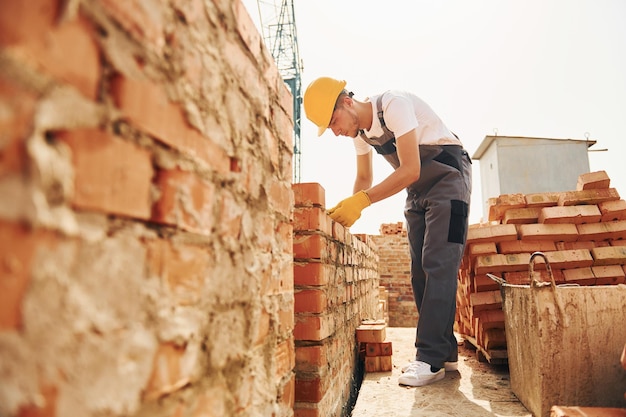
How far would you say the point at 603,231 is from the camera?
283 cm

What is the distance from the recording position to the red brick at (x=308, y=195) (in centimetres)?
185

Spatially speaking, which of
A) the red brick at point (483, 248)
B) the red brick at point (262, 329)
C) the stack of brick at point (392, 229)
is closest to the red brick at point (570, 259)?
the red brick at point (483, 248)

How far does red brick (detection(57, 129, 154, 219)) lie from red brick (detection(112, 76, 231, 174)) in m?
0.05

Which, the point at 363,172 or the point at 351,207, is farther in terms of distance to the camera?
the point at 363,172

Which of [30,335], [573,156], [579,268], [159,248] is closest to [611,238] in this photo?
[579,268]

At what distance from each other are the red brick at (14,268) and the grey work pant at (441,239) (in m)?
2.29

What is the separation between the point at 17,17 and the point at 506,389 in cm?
270

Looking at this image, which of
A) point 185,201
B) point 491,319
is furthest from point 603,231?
point 185,201

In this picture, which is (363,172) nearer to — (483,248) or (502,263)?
(483,248)

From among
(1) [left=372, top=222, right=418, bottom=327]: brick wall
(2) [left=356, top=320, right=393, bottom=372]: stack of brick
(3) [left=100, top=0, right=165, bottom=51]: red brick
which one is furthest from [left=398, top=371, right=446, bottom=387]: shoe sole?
(1) [left=372, top=222, right=418, bottom=327]: brick wall

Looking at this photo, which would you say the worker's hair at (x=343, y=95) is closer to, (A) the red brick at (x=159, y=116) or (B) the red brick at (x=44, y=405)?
(A) the red brick at (x=159, y=116)

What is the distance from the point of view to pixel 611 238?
9.44 feet

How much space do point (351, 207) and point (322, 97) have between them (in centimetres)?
72

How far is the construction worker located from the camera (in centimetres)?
243
